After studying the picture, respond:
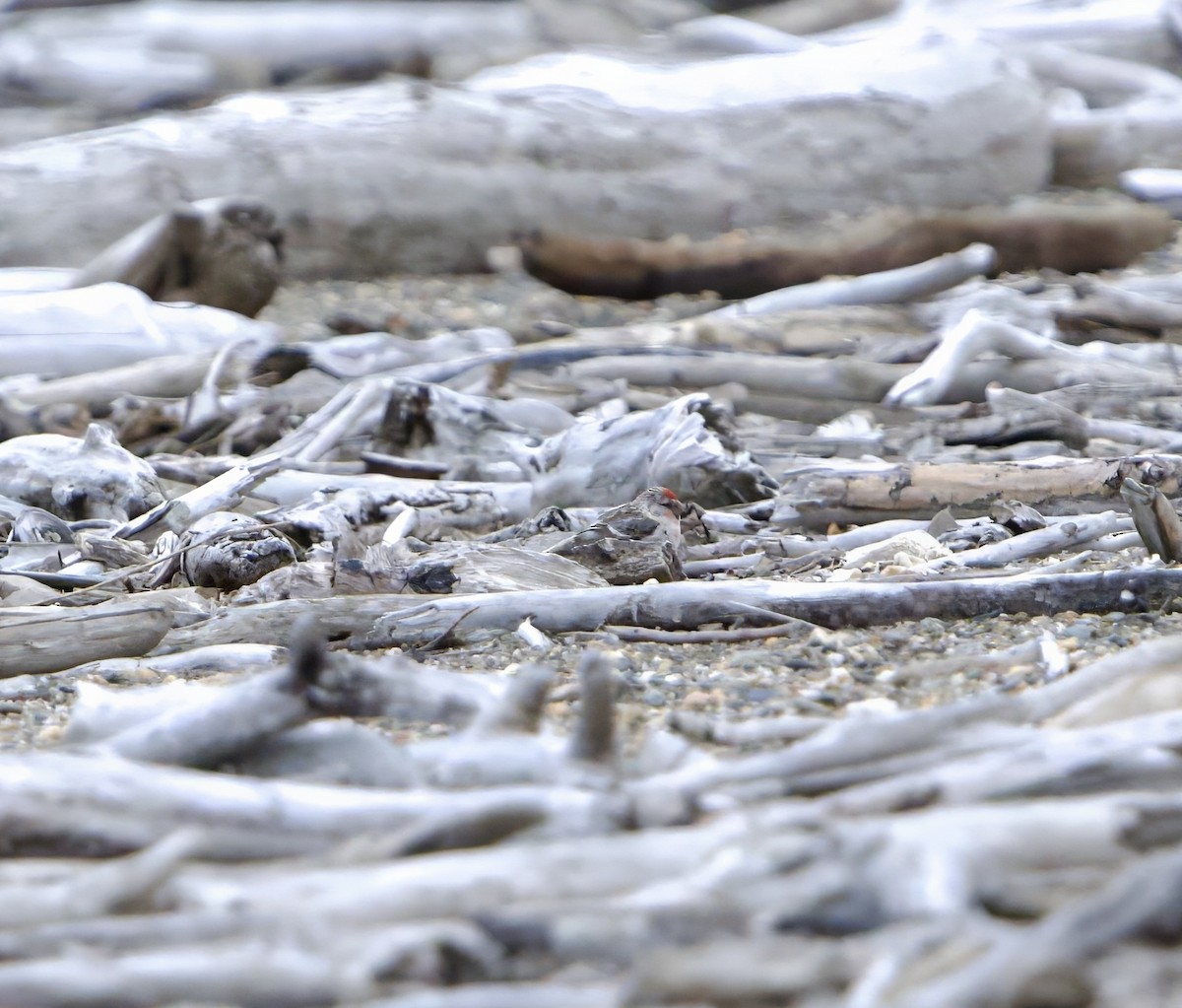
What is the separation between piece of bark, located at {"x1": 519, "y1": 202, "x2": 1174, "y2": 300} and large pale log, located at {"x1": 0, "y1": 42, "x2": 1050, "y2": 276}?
58 centimetres

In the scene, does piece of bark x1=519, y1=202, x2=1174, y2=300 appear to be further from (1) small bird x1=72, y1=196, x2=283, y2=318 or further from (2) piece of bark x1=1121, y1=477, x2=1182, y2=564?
(2) piece of bark x1=1121, y1=477, x2=1182, y2=564

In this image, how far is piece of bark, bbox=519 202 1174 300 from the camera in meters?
7.34

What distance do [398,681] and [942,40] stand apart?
27.6 ft

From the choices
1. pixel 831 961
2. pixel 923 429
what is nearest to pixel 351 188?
pixel 923 429

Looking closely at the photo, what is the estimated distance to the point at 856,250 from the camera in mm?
7379

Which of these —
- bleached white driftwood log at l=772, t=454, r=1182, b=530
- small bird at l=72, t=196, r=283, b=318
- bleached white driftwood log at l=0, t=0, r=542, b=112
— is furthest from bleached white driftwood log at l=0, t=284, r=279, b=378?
bleached white driftwood log at l=0, t=0, r=542, b=112

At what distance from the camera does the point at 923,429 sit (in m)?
4.43

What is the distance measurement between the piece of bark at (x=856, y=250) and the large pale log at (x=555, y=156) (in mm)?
583

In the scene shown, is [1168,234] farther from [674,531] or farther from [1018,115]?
[674,531]

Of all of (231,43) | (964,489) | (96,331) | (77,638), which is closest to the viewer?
(77,638)

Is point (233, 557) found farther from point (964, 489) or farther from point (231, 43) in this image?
point (231, 43)

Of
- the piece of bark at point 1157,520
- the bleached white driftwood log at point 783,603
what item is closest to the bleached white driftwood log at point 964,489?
the piece of bark at point 1157,520

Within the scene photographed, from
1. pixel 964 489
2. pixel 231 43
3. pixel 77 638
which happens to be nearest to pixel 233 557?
pixel 77 638

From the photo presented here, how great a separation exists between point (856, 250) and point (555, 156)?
5.84 ft
